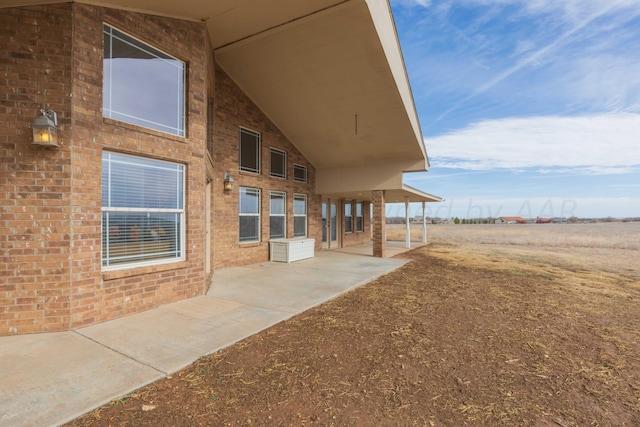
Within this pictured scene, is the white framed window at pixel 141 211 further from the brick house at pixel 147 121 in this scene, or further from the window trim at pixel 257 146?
the window trim at pixel 257 146

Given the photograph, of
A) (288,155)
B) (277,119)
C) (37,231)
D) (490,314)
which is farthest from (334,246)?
(37,231)

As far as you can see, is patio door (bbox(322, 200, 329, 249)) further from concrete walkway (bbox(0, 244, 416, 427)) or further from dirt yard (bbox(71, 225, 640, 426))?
dirt yard (bbox(71, 225, 640, 426))

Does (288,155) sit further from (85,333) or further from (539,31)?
(539,31)

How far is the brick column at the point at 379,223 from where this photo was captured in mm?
11094

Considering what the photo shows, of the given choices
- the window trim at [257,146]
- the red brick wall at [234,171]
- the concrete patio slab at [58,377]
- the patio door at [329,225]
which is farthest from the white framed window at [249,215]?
the concrete patio slab at [58,377]

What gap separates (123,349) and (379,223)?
9.21 m

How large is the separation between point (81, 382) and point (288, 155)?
9.19 metres

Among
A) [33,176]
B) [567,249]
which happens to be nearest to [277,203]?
[33,176]

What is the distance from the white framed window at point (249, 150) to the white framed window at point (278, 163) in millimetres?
636

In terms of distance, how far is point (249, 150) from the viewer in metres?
9.27

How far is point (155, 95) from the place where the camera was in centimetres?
492

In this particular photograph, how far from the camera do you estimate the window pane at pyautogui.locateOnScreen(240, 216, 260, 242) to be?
898 cm

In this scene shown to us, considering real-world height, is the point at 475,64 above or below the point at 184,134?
above

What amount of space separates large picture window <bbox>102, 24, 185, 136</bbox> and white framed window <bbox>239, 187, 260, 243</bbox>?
3.94 meters
